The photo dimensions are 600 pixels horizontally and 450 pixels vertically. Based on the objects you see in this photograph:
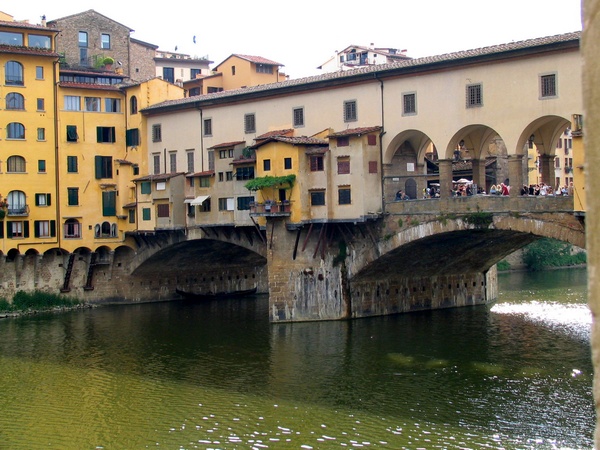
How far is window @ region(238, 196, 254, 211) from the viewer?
47.9 metres

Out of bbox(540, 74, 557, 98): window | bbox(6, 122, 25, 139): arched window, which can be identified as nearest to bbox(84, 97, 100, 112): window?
bbox(6, 122, 25, 139): arched window

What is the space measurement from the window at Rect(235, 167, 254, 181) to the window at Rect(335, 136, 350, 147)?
626cm

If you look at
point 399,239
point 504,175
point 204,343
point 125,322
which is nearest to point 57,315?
point 125,322

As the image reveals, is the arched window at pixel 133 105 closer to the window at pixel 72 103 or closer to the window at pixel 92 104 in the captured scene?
the window at pixel 92 104

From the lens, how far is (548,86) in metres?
36.0

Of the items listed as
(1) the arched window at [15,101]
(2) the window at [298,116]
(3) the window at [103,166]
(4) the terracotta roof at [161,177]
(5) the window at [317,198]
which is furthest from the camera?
(3) the window at [103,166]

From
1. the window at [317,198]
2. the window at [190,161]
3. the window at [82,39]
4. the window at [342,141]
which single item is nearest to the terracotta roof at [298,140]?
the window at [342,141]

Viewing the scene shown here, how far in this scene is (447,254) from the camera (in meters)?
45.8

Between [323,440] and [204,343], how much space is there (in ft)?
56.7

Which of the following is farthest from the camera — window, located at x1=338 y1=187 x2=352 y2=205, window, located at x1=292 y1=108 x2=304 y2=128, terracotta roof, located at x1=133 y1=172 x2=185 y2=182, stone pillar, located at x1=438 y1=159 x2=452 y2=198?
terracotta roof, located at x1=133 y1=172 x2=185 y2=182

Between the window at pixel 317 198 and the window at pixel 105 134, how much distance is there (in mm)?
18435

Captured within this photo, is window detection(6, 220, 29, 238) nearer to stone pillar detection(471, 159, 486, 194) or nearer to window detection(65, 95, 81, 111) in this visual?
window detection(65, 95, 81, 111)

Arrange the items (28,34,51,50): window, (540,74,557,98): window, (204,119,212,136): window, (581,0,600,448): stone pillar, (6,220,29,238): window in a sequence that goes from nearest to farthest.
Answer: (581,0,600,448): stone pillar < (540,74,557,98): window < (204,119,212,136): window < (6,220,29,238): window < (28,34,51,50): window

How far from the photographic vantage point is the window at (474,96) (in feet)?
126
